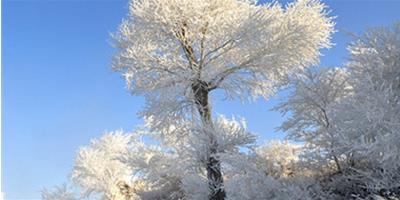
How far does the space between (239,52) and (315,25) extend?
2486mm

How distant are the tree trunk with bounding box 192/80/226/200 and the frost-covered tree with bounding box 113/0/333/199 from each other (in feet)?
0.09

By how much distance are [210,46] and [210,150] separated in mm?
3059

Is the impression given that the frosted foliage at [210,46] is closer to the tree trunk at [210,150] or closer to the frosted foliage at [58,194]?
the tree trunk at [210,150]

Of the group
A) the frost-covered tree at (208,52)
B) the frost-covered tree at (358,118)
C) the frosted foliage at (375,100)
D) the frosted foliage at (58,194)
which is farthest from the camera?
the frosted foliage at (58,194)

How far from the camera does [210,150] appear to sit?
12.7 meters

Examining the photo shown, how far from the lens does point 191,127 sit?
1316 centimetres

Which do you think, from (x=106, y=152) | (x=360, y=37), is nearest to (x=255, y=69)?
(x=360, y=37)

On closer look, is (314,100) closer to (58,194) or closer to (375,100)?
(375,100)

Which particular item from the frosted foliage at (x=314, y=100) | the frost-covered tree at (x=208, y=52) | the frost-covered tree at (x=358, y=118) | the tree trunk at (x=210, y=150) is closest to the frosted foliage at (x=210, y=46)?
the frost-covered tree at (x=208, y=52)

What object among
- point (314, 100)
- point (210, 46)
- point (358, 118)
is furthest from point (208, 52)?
point (358, 118)

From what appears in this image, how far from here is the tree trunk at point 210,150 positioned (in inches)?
501

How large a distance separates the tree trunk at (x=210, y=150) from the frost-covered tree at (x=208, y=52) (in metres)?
0.03

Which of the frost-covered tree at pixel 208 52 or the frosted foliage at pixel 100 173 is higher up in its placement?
the frosted foliage at pixel 100 173

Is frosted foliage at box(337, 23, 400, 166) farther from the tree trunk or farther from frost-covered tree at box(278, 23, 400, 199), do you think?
the tree trunk
